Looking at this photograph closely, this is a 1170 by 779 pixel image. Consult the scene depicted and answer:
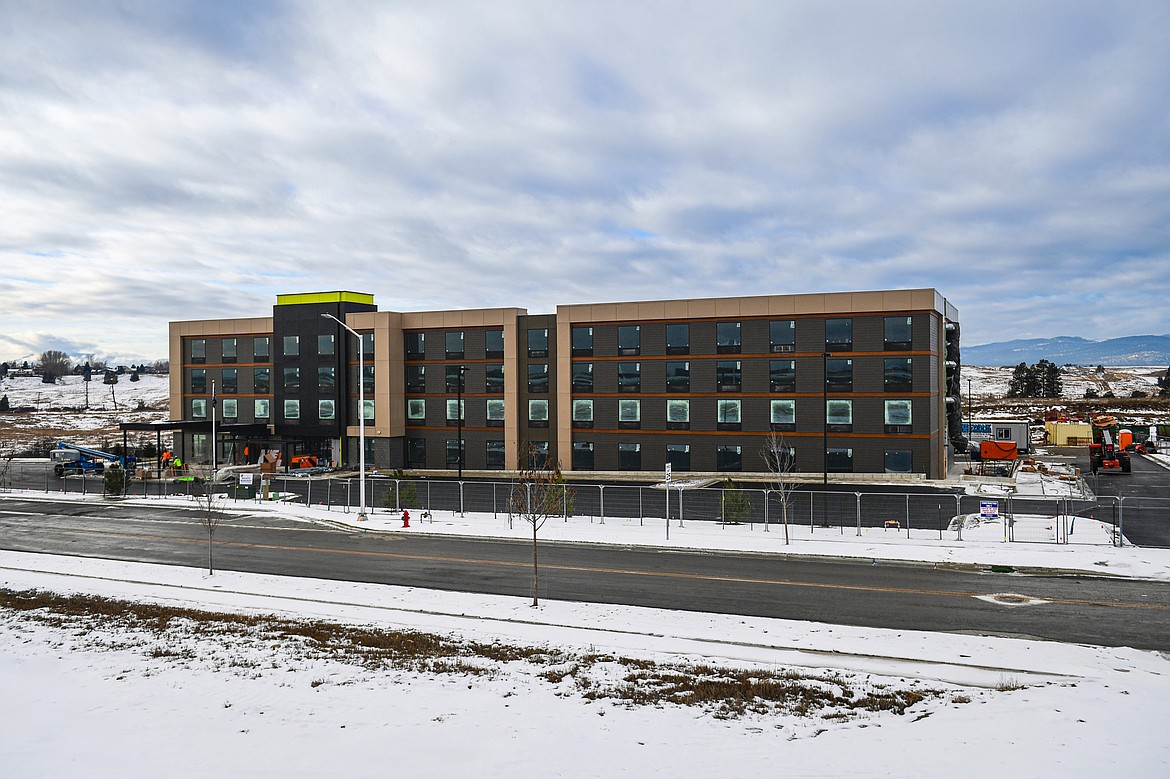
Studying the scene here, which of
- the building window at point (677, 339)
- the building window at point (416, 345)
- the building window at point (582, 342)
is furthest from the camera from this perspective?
the building window at point (416, 345)

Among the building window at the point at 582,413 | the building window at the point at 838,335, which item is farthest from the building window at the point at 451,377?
the building window at the point at 838,335

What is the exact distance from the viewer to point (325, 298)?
229 feet

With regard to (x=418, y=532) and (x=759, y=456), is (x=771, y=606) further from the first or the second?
(x=759, y=456)

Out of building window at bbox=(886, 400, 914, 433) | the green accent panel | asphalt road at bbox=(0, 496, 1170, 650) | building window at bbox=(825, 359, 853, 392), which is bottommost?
asphalt road at bbox=(0, 496, 1170, 650)

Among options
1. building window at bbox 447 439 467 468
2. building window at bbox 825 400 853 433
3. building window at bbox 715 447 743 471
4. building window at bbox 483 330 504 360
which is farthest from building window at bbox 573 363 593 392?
building window at bbox 825 400 853 433

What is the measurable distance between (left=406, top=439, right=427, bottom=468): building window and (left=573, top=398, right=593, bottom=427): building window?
14547 mm

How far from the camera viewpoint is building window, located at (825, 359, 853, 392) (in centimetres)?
5572

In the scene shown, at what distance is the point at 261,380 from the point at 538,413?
96.2 ft

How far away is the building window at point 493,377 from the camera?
66.1 metres

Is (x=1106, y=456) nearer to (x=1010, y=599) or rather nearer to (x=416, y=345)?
(x=1010, y=599)

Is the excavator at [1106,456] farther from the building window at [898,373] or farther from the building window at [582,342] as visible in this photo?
the building window at [582,342]

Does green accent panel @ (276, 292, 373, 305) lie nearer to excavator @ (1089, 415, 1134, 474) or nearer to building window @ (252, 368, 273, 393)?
building window @ (252, 368, 273, 393)

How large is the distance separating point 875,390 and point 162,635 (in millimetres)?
48861

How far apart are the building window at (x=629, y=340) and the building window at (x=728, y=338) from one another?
6.38 m
